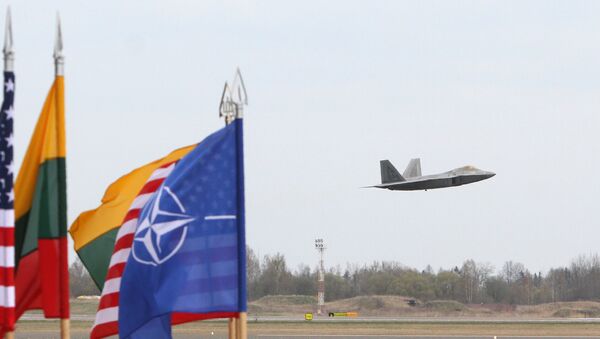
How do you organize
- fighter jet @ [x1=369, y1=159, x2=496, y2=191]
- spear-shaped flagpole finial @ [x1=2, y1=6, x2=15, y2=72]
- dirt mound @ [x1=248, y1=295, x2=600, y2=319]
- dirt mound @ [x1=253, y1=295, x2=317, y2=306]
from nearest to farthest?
1. spear-shaped flagpole finial @ [x1=2, y1=6, x2=15, y2=72]
2. fighter jet @ [x1=369, y1=159, x2=496, y2=191]
3. dirt mound @ [x1=248, y1=295, x2=600, y2=319]
4. dirt mound @ [x1=253, y1=295, x2=317, y2=306]

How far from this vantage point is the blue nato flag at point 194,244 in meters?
12.4

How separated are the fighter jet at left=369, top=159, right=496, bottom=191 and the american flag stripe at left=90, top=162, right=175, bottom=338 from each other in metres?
59.6

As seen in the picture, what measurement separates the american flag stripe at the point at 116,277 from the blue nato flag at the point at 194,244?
788 millimetres

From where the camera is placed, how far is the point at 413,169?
256 ft

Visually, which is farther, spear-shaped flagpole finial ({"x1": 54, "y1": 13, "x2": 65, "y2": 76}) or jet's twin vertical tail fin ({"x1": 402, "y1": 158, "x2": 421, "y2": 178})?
jet's twin vertical tail fin ({"x1": 402, "y1": 158, "x2": 421, "y2": 178})

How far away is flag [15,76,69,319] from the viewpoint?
11.6 m

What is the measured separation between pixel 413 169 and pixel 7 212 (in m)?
67.5

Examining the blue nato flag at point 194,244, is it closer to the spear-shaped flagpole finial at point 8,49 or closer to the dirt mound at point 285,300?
the spear-shaped flagpole finial at point 8,49

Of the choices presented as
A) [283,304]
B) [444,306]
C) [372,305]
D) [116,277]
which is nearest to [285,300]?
[283,304]

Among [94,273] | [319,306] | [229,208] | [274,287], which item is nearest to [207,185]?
[229,208]

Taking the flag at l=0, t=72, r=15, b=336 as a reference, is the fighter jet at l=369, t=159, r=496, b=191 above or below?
above

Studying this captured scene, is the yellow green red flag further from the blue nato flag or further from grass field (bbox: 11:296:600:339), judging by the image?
grass field (bbox: 11:296:600:339)

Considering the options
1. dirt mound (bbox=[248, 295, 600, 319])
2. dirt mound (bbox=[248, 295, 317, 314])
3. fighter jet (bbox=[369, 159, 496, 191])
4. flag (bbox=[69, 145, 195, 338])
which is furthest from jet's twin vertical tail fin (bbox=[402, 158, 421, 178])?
flag (bbox=[69, 145, 195, 338])

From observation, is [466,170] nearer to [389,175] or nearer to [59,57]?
[389,175]
